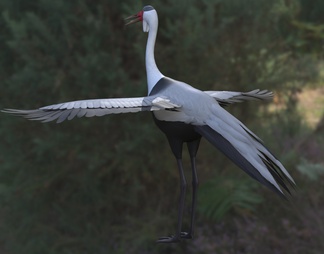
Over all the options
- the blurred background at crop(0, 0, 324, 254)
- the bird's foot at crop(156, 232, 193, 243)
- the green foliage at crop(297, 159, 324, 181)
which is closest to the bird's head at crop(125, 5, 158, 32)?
the bird's foot at crop(156, 232, 193, 243)

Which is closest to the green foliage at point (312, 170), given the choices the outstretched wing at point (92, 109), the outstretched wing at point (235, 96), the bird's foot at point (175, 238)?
the outstretched wing at point (235, 96)

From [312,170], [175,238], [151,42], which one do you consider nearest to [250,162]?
[175,238]

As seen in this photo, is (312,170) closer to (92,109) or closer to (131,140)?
(131,140)

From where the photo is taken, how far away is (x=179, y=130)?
1.53 meters

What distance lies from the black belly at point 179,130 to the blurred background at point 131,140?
3.90 meters

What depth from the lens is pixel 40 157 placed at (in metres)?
6.38

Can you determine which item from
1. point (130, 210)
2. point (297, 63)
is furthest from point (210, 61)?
point (130, 210)

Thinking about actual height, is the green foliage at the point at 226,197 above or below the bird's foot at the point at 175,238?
below

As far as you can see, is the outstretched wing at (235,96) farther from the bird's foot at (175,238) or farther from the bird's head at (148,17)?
the bird's foot at (175,238)

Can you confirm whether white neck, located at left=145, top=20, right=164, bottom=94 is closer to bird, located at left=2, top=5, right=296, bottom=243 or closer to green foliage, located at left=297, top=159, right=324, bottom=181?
bird, located at left=2, top=5, right=296, bottom=243

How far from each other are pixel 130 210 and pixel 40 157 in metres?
1.20

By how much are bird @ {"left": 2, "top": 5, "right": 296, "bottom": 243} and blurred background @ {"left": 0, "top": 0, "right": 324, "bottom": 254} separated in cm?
382

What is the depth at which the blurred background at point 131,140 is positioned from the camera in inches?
230

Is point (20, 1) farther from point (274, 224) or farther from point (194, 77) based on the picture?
point (274, 224)
